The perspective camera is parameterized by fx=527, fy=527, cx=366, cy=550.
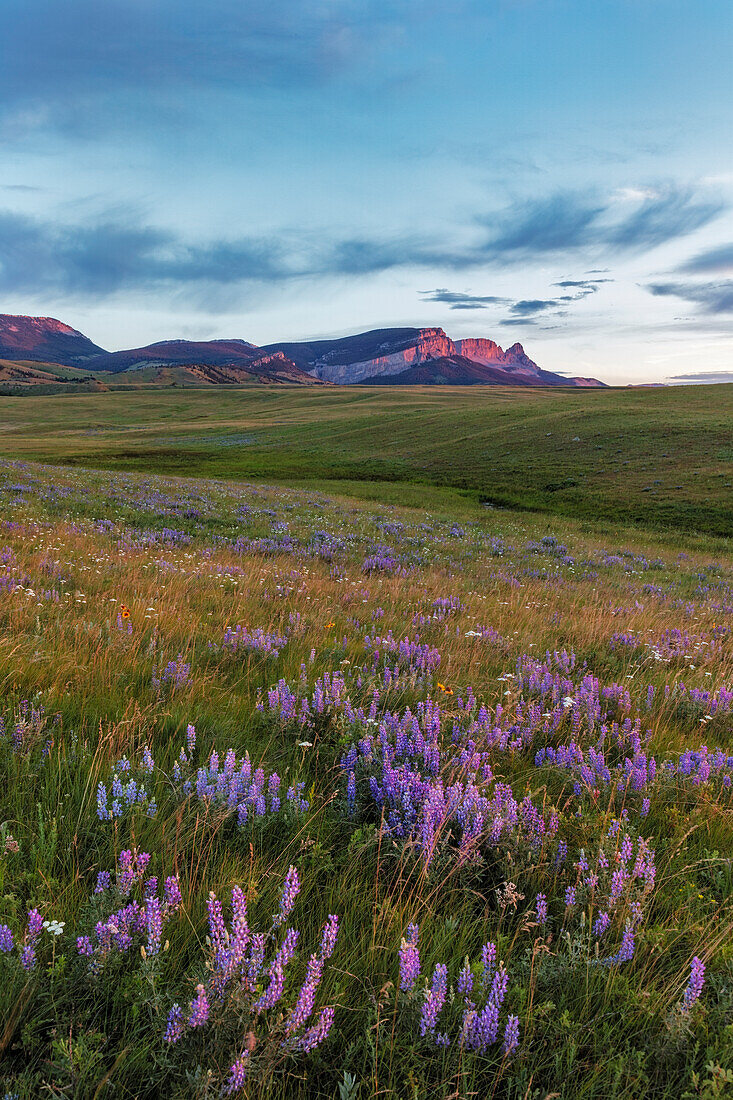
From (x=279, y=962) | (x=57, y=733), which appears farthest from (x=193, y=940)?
(x=57, y=733)

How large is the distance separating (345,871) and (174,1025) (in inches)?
35.2

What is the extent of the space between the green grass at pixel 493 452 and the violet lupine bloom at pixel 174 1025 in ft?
112

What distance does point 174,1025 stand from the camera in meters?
1.48

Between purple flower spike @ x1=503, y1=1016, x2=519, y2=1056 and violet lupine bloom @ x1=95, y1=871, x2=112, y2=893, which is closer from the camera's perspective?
purple flower spike @ x1=503, y1=1016, x2=519, y2=1056

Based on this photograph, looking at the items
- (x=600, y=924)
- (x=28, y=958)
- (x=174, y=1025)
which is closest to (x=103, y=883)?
(x=28, y=958)

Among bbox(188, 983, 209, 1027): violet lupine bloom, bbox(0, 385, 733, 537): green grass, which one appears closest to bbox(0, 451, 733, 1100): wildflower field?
bbox(188, 983, 209, 1027): violet lupine bloom

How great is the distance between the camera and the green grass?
123ft

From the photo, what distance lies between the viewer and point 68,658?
3.78 m

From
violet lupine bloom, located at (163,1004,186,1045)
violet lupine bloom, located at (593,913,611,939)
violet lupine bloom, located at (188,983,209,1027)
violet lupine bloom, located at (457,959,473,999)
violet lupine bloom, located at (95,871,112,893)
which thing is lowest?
violet lupine bloom, located at (593,913,611,939)

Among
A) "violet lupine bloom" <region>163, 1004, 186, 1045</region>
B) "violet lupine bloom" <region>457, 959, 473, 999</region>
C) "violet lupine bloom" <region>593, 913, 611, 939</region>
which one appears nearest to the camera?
"violet lupine bloom" <region>163, 1004, 186, 1045</region>

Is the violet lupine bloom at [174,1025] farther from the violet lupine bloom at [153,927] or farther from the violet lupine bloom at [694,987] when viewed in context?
the violet lupine bloom at [694,987]

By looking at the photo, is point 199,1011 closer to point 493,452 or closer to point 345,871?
point 345,871

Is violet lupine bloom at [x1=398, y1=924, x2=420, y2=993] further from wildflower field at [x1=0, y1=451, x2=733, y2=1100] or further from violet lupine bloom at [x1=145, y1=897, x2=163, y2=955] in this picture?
violet lupine bloom at [x1=145, y1=897, x2=163, y2=955]

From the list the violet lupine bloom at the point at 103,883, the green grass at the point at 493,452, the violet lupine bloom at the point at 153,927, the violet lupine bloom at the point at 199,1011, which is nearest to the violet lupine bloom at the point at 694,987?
the violet lupine bloom at the point at 199,1011
